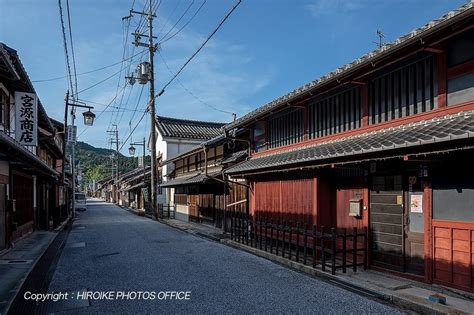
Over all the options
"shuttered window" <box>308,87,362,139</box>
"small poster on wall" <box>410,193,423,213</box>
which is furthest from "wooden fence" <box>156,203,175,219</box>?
"small poster on wall" <box>410,193,423,213</box>

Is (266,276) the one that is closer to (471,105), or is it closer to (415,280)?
(415,280)

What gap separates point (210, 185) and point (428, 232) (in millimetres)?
16572

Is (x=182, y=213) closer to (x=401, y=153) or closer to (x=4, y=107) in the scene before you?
(x=4, y=107)

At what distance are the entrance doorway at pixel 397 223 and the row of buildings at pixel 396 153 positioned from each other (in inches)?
1.0

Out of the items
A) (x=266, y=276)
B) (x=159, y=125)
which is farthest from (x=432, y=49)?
(x=159, y=125)

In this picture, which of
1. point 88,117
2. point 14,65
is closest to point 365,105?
point 14,65

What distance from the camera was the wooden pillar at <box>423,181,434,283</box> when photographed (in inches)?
306

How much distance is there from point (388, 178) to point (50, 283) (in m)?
8.82

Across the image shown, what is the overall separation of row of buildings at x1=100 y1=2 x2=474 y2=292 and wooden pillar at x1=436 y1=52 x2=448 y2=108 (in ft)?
0.07

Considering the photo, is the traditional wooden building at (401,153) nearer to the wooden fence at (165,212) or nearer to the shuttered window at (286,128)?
the shuttered window at (286,128)

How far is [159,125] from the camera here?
1495 inches

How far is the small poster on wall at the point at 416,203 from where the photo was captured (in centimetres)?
826

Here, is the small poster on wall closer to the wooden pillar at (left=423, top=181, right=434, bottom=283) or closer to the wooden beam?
the wooden pillar at (left=423, top=181, right=434, bottom=283)

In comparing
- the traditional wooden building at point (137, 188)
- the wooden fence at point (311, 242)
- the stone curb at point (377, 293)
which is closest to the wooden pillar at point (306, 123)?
the wooden fence at point (311, 242)
